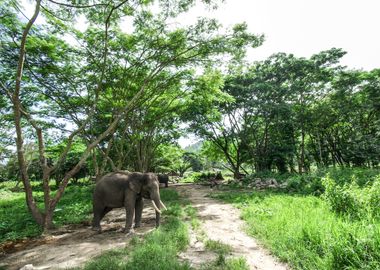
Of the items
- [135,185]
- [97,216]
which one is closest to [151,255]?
[135,185]

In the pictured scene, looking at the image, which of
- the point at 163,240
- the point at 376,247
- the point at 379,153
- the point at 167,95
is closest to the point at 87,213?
the point at 163,240

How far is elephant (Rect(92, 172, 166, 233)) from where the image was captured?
7.61 meters

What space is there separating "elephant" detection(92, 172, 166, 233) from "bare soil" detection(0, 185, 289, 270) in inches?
22.8

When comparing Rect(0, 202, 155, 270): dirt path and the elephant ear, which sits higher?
the elephant ear

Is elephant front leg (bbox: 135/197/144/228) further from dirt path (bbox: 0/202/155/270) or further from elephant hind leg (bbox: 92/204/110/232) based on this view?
elephant hind leg (bbox: 92/204/110/232)

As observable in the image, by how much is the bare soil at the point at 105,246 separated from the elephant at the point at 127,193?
1.90ft

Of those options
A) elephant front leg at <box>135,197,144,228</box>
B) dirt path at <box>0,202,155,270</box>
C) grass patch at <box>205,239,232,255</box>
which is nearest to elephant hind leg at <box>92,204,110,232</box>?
dirt path at <box>0,202,155,270</box>

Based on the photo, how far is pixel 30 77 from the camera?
40.3 ft

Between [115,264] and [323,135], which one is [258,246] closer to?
[115,264]

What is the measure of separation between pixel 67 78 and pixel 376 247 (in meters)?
13.1

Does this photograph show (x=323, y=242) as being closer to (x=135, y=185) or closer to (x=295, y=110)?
(x=135, y=185)

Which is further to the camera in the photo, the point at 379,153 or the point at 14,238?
the point at 379,153

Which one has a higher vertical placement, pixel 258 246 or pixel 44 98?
pixel 44 98

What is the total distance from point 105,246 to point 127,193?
5.83 ft
